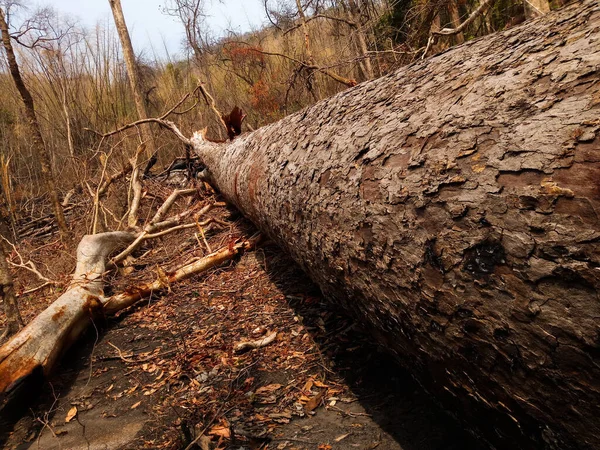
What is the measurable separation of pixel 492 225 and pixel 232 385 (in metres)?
1.41

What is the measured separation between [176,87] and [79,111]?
274 cm

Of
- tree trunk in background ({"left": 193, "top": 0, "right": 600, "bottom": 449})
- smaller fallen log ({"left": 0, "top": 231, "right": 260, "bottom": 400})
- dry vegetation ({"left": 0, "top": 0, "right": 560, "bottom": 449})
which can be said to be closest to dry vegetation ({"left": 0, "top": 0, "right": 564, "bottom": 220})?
dry vegetation ({"left": 0, "top": 0, "right": 560, "bottom": 449})

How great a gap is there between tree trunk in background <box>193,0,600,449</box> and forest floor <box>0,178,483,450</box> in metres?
0.32

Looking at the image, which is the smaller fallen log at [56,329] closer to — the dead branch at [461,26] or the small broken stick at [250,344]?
the small broken stick at [250,344]

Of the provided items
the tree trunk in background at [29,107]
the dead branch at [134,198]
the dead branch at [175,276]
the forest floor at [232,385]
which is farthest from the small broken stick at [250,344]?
the tree trunk in background at [29,107]

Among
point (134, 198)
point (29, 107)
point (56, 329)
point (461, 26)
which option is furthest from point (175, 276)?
point (461, 26)

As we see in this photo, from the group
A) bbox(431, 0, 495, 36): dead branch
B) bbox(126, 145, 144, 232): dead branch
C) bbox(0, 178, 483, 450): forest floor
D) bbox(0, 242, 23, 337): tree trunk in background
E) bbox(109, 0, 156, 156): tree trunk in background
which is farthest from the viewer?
bbox(109, 0, 156, 156): tree trunk in background

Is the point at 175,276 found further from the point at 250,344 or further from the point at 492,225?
the point at 492,225

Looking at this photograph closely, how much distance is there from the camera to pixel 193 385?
1.76 meters

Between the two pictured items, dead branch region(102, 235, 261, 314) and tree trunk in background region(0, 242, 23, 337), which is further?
dead branch region(102, 235, 261, 314)

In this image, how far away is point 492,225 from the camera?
2.28ft

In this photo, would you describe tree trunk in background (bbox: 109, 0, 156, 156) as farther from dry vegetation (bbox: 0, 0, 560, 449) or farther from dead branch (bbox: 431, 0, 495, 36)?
dead branch (bbox: 431, 0, 495, 36)

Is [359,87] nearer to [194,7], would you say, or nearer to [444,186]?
[444,186]

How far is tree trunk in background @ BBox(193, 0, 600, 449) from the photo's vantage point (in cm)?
60
